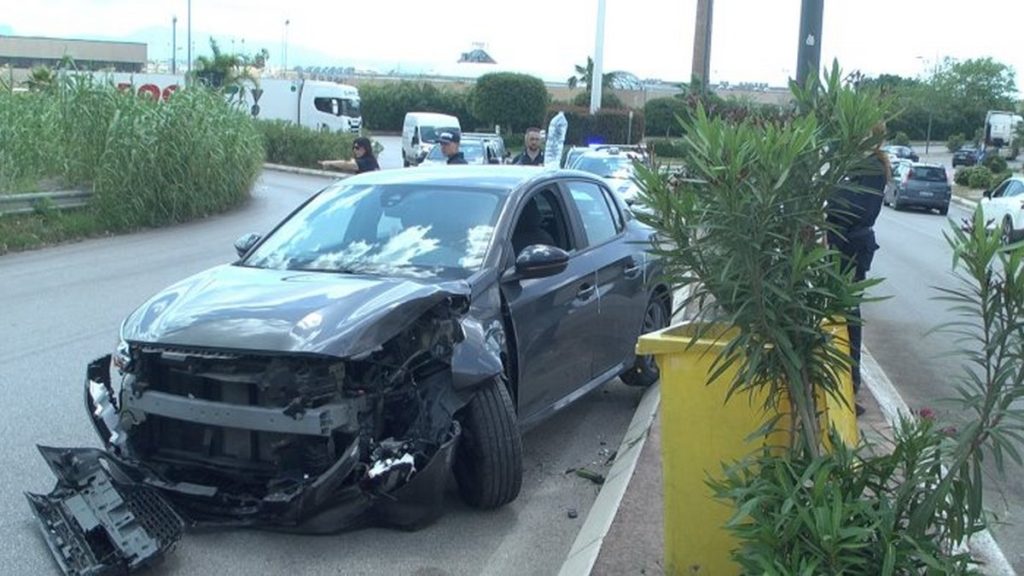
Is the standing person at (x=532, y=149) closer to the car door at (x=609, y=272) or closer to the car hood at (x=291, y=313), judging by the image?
the car door at (x=609, y=272)

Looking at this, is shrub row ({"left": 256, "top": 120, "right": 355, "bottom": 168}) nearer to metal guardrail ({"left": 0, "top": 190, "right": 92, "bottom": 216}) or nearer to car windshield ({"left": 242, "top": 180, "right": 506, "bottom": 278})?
metal guardrail ({"left": 0, "top": 190, "right": 92, "bottom": 216})

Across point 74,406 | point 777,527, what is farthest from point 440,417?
point 74,406

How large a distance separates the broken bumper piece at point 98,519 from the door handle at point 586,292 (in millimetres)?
2867

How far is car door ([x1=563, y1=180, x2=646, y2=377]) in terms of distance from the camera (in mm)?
6832

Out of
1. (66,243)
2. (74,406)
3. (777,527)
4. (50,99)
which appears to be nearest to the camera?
(777,527)

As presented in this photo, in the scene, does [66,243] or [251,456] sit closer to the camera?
[251,456]

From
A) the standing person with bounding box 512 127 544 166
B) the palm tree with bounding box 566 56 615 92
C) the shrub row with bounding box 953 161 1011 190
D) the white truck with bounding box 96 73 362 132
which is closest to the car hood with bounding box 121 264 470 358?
the standing person with bounding box 512 127 544 166

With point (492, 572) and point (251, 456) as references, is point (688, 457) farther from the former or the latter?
A: point (251, 456)

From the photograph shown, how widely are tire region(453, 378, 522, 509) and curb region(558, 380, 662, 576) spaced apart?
46 centimetres

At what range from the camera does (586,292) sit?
260 inches

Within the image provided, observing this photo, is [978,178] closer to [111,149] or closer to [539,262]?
[111,149]

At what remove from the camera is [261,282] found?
17.6ft

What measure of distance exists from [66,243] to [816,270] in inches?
563

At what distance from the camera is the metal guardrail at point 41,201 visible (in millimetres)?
15492
